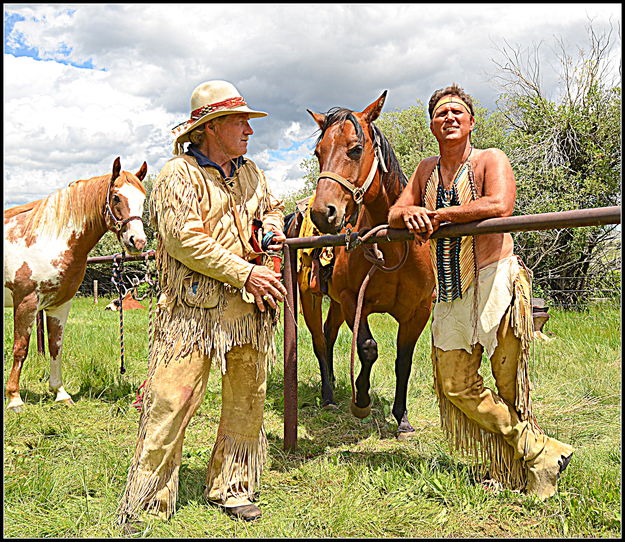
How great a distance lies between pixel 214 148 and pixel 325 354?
10.1 ft

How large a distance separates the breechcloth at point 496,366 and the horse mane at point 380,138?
122 cm

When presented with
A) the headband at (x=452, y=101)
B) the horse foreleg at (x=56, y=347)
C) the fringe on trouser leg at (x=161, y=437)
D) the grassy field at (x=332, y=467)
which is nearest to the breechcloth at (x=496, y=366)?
the grassy field at (x=332, y=467)

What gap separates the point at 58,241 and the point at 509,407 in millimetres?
4179

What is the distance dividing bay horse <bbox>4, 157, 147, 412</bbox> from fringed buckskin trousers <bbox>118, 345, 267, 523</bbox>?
261 centimetres

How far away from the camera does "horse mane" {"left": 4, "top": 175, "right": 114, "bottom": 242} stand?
15.8 ft

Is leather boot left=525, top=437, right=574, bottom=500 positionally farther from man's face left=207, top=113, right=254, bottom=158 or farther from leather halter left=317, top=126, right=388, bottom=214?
man's face left=207, top=113, right=254, bottom=158

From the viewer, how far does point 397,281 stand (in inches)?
145

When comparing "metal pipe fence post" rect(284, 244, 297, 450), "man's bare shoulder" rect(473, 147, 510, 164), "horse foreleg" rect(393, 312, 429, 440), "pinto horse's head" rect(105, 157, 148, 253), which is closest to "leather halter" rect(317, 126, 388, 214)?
"metal pipe fence post" rect(284, 244, 297, 450)

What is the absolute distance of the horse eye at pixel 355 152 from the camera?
328 centimetres

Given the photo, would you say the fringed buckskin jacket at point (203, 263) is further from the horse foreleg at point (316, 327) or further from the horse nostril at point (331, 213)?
the horse foreleg at point (316, 327)

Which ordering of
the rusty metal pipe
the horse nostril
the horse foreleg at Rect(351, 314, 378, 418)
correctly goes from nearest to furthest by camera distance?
the rusty metal pipe
the horse nostril
the horse foreleg at Rect(351, 314, 378, 418)

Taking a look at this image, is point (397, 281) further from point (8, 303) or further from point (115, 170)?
point (8, 303)

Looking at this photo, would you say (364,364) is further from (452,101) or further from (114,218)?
(114,218)

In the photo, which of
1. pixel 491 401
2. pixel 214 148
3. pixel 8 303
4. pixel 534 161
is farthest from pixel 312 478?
pixel 534 161
